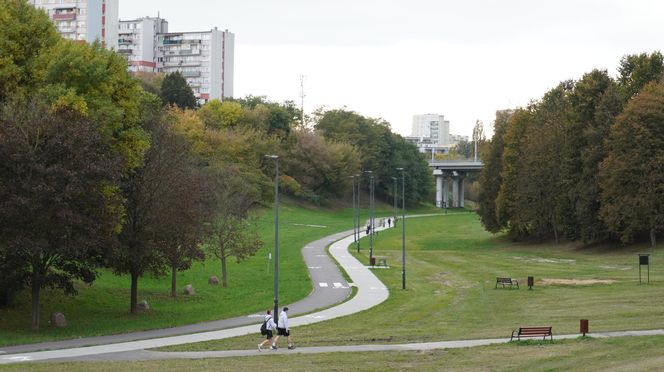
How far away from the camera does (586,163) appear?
88.4 meters

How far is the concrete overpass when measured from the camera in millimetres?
181000

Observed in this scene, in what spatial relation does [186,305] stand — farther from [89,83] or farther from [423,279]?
[423,279]

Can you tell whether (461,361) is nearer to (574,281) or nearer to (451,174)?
(574,281)

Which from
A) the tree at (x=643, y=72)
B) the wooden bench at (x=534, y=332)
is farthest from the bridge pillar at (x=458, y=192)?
the wooden bench at (x=534, y=332)

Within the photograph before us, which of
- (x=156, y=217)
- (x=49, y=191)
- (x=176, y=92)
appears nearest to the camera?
(x=49, y=191)

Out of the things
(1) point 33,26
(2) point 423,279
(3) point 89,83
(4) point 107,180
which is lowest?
(2) point 423,279

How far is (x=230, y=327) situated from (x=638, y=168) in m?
51.1

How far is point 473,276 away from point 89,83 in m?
34.1

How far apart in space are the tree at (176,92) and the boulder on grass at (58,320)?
101m

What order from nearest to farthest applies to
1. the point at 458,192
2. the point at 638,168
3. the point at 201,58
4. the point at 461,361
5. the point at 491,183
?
the point at 461,361 < the point at 638,168 < the point at 491,183 < the point at 201,58 < the point at 458,192

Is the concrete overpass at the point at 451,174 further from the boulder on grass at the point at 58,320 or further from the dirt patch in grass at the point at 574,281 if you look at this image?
the boulder on grass at the point at 58,320

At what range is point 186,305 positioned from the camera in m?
51.2

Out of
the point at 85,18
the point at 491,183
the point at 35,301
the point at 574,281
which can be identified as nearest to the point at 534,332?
the point at 35,301

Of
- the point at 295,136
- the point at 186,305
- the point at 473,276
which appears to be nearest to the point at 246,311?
the point at 186,305
